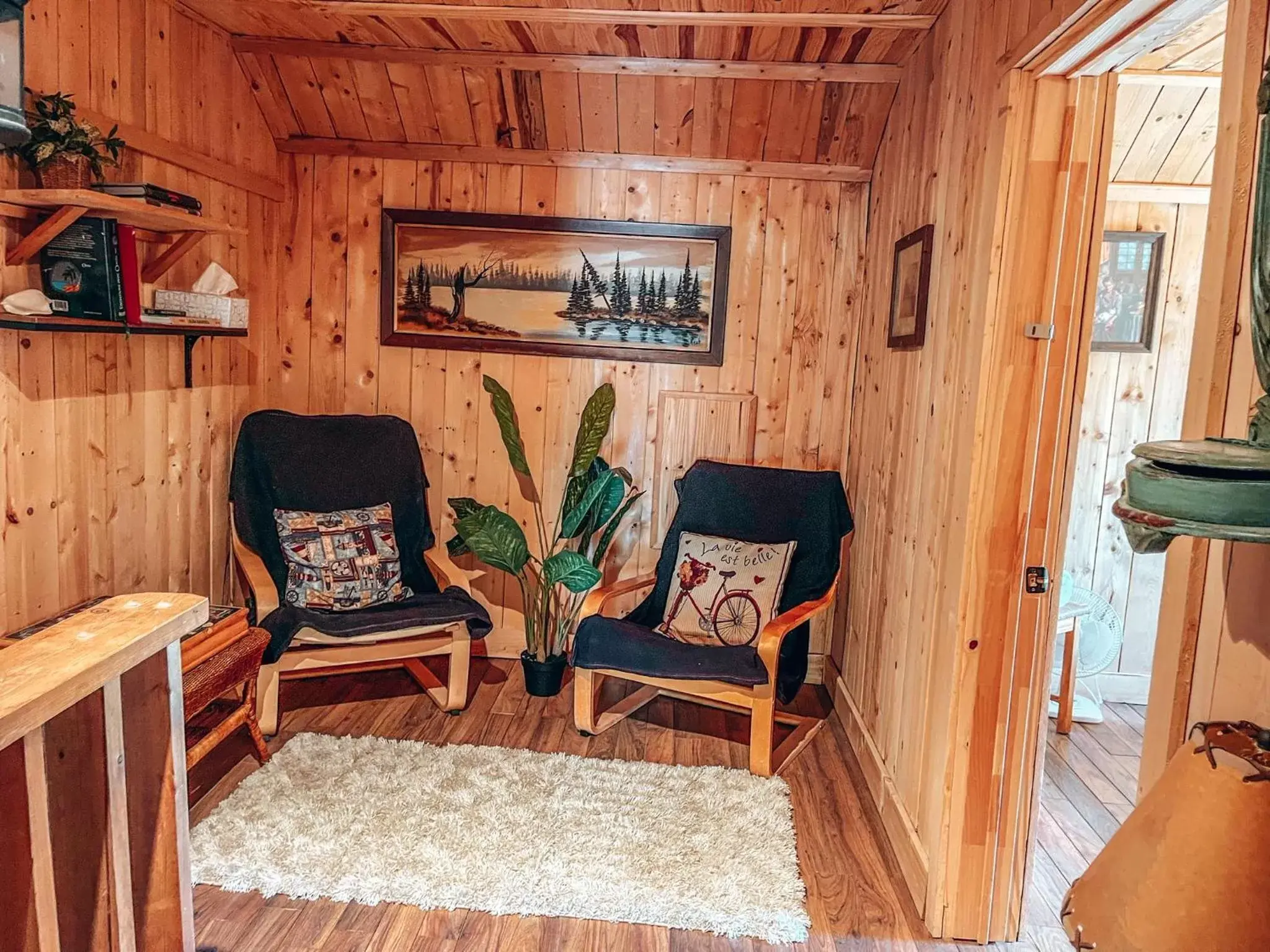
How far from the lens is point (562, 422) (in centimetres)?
369

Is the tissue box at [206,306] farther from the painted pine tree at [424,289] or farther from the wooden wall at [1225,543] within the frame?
the wooden wall at [1225,543]

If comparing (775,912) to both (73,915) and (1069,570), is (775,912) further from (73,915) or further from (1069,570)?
(1069,570)

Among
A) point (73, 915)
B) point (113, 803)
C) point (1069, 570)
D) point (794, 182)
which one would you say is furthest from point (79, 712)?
point (1069, 570)

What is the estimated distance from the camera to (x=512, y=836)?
242 cm

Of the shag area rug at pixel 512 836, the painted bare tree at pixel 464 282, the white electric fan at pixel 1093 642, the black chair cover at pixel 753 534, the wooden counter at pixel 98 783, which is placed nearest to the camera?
the wooden counter at pixel 98 783

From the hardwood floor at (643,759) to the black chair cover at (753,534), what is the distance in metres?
0.34

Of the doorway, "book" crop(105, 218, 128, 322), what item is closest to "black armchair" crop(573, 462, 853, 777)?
the doorway

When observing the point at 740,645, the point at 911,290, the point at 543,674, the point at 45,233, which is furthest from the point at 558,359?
the point at 45,233

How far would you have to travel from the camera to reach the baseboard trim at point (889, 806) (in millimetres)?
2229

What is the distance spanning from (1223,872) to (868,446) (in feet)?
8.11

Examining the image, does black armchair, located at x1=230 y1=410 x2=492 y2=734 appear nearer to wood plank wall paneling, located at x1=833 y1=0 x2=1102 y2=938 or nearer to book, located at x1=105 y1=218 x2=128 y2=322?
book, located at x1=105 y1=218 x2=128 y2=322

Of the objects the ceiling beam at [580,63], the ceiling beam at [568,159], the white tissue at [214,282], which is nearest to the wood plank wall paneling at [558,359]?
the ceiling beam at [568,159]

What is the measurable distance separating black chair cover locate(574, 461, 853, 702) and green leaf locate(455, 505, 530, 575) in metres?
0.40

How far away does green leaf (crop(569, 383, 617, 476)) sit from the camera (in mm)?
3309
